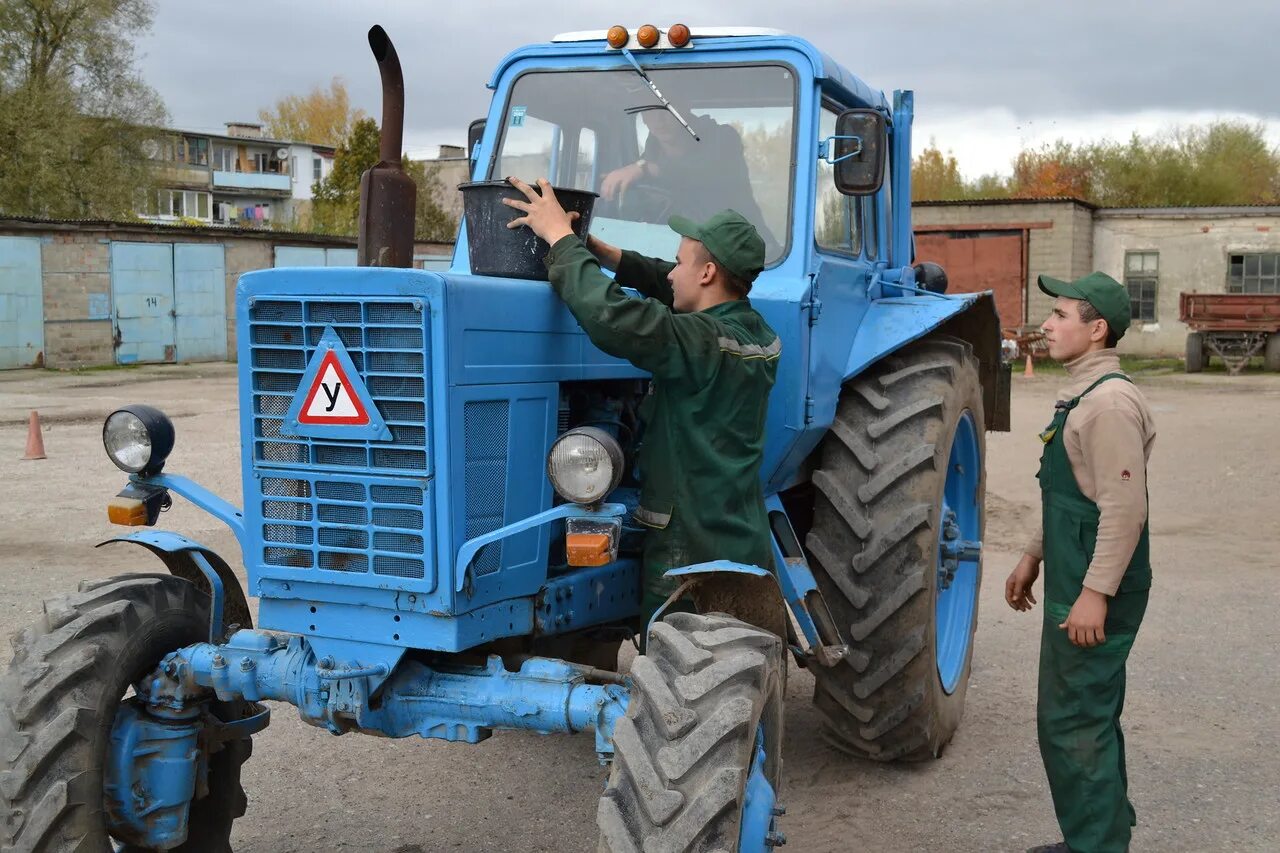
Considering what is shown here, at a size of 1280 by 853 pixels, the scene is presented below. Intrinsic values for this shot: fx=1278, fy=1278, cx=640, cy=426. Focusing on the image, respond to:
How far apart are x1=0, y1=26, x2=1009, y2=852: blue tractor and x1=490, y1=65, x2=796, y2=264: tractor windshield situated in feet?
0.04

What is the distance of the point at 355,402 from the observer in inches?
129

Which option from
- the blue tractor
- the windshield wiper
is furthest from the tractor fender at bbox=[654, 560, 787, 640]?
the windshield wiper

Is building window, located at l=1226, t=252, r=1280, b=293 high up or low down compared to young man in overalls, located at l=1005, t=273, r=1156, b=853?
up

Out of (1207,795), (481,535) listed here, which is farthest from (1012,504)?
(481,535)

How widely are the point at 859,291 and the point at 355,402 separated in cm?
245

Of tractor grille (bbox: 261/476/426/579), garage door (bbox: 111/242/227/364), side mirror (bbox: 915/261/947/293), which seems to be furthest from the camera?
garage door (bbox: 111/242/227/364)

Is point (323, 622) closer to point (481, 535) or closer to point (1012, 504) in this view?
point (481, 535)

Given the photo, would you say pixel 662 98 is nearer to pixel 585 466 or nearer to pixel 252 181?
pixel 585 466

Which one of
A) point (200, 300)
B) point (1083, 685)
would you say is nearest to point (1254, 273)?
point (200, 300)

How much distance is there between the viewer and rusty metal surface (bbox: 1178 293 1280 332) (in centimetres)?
2466

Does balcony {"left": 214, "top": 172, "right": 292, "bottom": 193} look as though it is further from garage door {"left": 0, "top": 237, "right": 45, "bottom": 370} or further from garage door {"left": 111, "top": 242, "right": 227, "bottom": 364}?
garage door {"left": 0, "top": 237, "right": 45, "bottom": 370}

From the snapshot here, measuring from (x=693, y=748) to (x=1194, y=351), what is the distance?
81.9 ft

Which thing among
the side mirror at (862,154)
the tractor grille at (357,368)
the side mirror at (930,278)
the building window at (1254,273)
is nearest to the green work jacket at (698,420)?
the tractor grille at (357,368)

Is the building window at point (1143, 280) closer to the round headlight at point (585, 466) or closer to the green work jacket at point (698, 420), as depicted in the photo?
the green work jacket at point (698, 420)
